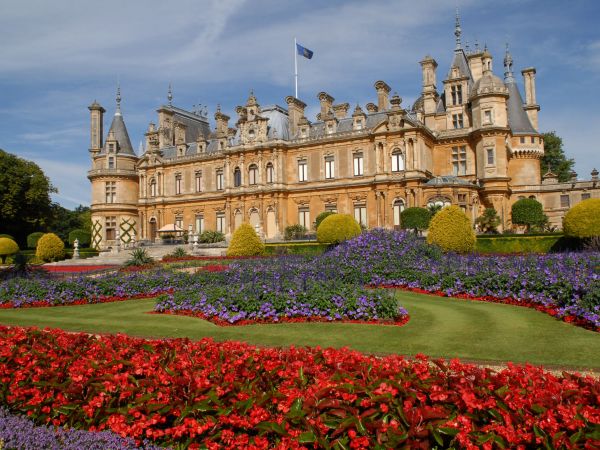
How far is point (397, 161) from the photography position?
37.8 meters

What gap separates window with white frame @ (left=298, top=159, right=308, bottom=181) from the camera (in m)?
42.5

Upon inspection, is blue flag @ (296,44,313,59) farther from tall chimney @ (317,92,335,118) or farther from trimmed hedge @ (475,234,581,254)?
trimmed hedge @ (475,234,581,254)

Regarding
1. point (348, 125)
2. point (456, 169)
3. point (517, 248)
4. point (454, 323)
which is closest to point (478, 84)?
point (456, 169)

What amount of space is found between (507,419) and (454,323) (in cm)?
601

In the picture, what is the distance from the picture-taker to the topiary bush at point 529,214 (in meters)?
33.2

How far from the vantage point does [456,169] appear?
128ft

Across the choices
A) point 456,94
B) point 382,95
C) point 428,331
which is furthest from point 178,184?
point 428,331

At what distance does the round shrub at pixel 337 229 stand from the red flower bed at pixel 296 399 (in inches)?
887

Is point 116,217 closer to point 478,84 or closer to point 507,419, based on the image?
point 478,84

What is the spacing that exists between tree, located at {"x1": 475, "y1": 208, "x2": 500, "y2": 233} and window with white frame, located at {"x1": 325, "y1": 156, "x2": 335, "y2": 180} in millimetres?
12870

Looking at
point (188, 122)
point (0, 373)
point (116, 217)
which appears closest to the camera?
point (0, 373)

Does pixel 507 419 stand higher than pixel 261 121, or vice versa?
pixel 261 121

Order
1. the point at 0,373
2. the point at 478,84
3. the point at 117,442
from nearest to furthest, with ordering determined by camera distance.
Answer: the point at 117,442, the point at 0,373, the point at 478,84

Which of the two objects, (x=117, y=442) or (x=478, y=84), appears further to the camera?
(x=478, y=84)
